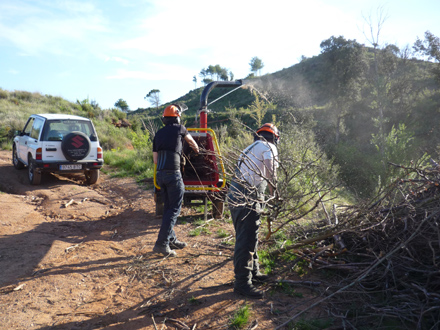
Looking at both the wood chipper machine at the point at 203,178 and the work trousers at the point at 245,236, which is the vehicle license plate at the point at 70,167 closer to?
the wood chipper machine at the point at 203,178

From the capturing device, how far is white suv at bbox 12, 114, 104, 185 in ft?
26.9

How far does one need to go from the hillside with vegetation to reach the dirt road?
2.59 feet

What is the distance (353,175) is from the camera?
18.5 metres

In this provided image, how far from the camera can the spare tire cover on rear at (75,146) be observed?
8.18 m

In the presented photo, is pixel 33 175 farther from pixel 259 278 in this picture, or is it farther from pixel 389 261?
pixel 389 261

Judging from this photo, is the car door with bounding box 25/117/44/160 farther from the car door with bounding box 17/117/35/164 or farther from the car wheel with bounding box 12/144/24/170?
the car wheel with bounding box 12/144/24/170

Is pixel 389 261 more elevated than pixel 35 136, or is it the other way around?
pixel 35 136

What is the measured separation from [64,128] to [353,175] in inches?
606

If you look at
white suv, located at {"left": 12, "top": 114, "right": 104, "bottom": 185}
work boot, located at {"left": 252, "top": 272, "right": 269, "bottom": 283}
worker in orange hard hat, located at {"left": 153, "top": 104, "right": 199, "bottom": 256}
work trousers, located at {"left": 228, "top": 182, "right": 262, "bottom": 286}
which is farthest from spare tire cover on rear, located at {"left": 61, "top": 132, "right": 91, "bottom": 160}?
work boot, located at {"left": 252, "top": 272, "right": 269, "bottom": 283}

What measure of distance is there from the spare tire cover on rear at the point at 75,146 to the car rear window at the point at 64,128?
430 mm

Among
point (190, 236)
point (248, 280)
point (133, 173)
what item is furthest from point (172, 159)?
point (133, 173)

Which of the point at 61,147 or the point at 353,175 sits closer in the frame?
the point at 61,147

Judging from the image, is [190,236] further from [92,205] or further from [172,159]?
[92,205]

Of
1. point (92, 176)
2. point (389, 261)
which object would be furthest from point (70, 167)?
point (389, 261)
